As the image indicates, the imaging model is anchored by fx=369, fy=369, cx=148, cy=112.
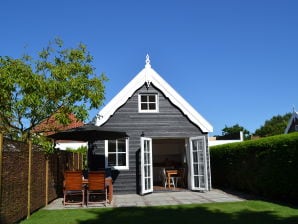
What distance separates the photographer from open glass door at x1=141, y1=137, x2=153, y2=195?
14170mm

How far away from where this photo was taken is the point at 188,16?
36.0ft

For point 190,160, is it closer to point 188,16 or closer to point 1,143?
point 188,16

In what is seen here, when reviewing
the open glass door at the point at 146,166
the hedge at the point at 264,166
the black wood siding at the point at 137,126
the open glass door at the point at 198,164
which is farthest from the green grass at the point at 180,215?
the black wood siding at the point at 137,126

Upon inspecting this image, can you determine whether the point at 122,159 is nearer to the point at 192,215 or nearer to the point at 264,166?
the point at 264,166

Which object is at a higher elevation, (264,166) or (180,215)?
(264,166)

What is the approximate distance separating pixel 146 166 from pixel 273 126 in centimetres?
A: 5320

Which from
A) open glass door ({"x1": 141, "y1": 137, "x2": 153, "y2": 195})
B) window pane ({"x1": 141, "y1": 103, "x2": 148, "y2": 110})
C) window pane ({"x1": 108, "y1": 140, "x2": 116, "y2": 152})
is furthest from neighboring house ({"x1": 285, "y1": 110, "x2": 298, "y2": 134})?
window pane ({"x1": 108, "y1": 140, "x2": 116, "y2": 152})

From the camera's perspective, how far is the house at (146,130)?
48.5ft

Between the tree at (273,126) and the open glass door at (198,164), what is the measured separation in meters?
45.6

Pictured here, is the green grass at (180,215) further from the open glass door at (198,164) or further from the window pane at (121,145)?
the window pane at (121,145)

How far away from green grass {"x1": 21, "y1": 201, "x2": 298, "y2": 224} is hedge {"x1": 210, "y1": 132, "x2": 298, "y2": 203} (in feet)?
2.84

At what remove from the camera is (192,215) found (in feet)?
29.6

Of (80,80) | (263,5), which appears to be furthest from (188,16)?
(80,80)

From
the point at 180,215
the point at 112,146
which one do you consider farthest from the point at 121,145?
the point at 180,215
